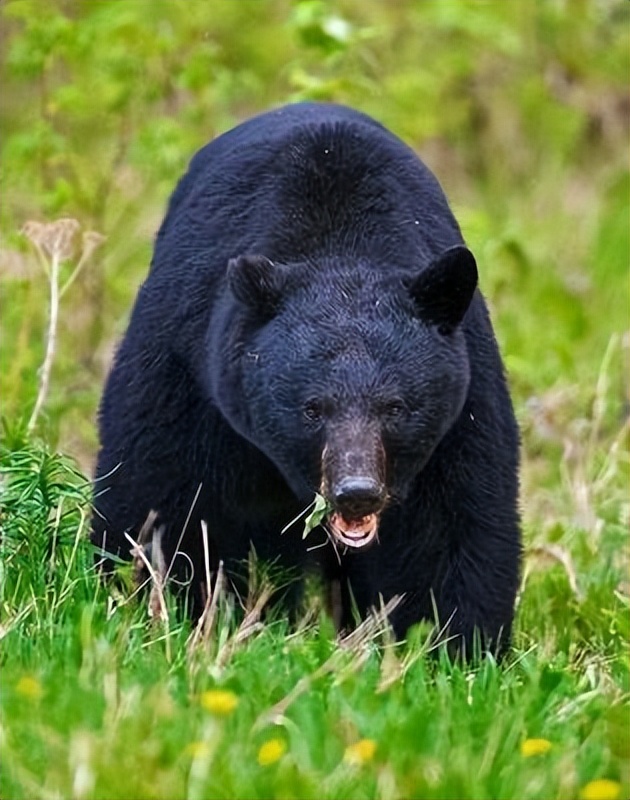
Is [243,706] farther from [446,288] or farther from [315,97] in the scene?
[315,97]

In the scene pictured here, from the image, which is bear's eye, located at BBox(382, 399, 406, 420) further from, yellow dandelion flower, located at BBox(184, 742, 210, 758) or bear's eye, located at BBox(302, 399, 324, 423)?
yellow dandelion flower, located at BBox(184, 742, 210, 758)

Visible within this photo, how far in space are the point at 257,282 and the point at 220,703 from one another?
1627mm

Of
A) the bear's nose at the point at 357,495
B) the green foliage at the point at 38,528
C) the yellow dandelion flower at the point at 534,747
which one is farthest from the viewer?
the green foliage at the point at 38,528

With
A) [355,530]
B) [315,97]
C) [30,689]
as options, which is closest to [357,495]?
[355,530]

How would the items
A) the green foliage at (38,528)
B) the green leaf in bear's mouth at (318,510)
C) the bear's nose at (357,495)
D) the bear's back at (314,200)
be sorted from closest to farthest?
the bear's nose at (357,495) < the green foliage at (38,528) < the green leaf in bear's mouth at (318,510) < the bear's back at (314,200)

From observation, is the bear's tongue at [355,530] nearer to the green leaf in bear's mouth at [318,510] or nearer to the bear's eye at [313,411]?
the green leaf in bear's mouth at [318,510]

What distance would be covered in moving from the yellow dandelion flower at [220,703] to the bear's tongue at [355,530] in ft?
3.92

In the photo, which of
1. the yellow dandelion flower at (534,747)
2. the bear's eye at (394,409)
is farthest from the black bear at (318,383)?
the yellow dandelion flower at (534,747)

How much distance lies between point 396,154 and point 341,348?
818mm

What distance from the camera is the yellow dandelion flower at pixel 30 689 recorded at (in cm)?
376

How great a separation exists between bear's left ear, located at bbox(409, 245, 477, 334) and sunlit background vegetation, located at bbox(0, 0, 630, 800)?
883 mm

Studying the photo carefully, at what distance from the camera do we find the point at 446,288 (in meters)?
4.96

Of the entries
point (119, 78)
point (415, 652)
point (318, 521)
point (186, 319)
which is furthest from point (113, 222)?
point (415, 652)

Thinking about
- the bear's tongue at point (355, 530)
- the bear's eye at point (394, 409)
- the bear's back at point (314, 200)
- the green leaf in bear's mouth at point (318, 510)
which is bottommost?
the bear's tongue at point (355, 530)
